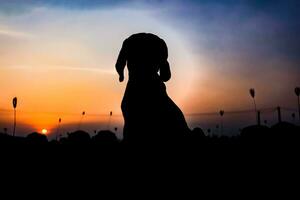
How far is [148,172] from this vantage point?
4473 mm

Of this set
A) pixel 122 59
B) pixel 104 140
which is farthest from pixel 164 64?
pixel 104 140

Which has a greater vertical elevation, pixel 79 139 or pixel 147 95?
pixel 147 95

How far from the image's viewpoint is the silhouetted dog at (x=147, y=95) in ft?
15.8

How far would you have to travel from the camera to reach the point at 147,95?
16.7 ft

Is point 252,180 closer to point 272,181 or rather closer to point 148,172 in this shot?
point 272,181

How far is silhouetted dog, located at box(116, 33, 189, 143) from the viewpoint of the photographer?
482cm

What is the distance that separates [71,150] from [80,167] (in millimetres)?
2211

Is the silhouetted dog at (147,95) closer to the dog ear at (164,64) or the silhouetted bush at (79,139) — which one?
the dog ear at (164,64)

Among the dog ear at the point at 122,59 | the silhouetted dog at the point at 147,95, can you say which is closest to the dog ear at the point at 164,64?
the silhouetted dog at the point at 147,95

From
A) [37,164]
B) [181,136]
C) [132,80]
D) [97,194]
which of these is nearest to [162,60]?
[132,80]

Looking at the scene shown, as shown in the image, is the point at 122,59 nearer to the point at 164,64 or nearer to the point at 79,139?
the point at 164,64

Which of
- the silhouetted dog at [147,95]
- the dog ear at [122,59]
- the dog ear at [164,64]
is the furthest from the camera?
the dog ear at [122,59]

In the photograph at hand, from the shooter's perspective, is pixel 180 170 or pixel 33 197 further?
pixel 33 197

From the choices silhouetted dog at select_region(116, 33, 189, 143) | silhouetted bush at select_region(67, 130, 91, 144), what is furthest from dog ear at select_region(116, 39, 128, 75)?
silhouetted bush at select_region(67, 130, 91, 144)
